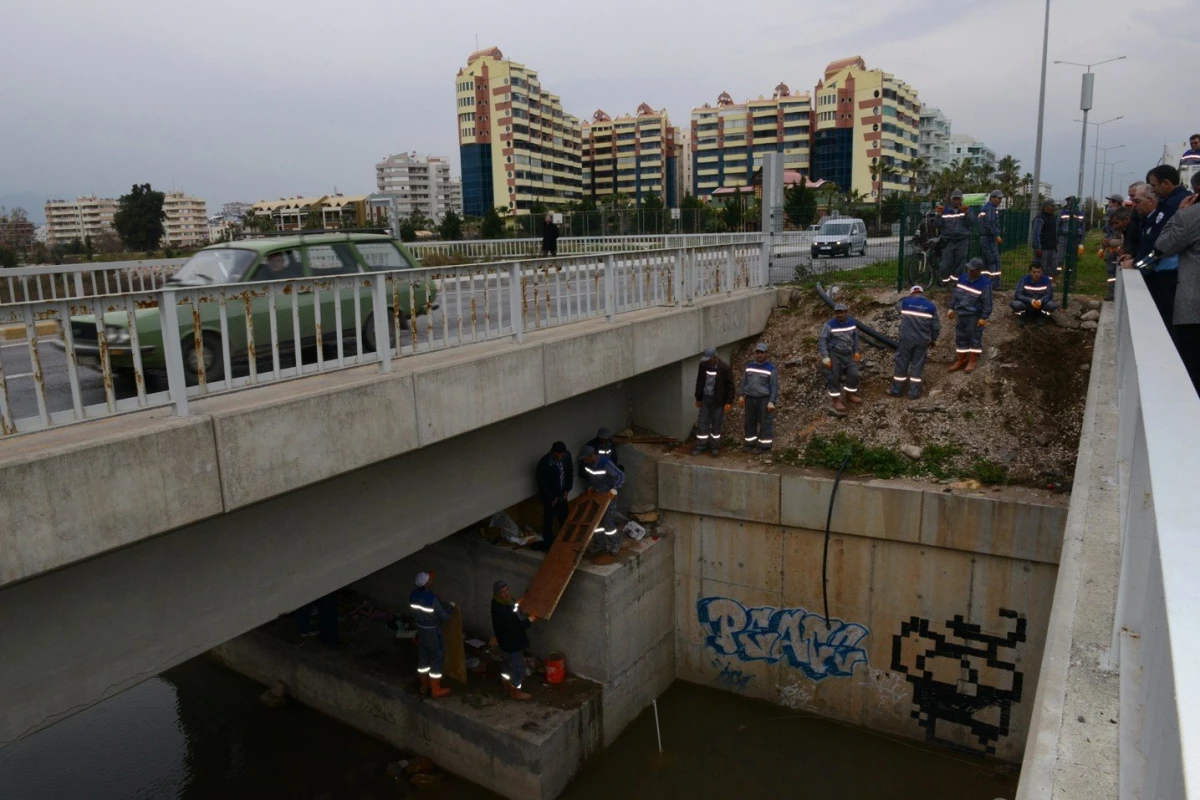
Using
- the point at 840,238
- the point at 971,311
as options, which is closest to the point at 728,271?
the point at 971,311

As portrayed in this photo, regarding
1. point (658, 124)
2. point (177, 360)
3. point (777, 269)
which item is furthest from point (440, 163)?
point (177, 360)

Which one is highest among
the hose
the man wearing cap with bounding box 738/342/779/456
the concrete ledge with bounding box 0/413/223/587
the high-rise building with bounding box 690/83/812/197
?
the high-rise building with bounding box 690/83/812/197

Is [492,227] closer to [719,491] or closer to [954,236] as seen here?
[954,236]

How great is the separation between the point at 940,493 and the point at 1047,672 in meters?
7.14

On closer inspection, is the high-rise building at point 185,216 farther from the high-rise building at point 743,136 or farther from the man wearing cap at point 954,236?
the man wearing cap at point 954,236

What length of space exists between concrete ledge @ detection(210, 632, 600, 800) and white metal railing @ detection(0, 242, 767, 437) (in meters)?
4.37

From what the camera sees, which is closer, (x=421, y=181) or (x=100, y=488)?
(x=100, y=488)

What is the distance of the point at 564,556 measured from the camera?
10.2 metres

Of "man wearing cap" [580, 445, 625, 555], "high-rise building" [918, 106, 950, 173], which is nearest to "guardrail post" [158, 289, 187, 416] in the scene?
"man wearing cap" [580, 445, 625, 555]

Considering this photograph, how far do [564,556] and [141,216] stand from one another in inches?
1038

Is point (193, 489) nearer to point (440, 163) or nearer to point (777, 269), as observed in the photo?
point (777, 269)

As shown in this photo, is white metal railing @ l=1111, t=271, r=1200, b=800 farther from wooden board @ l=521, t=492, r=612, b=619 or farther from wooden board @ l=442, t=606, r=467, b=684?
wooden board @ l=442, t=606, r=467, b=684

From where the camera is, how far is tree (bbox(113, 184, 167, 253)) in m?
→ 29.1

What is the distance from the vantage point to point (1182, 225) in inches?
200
